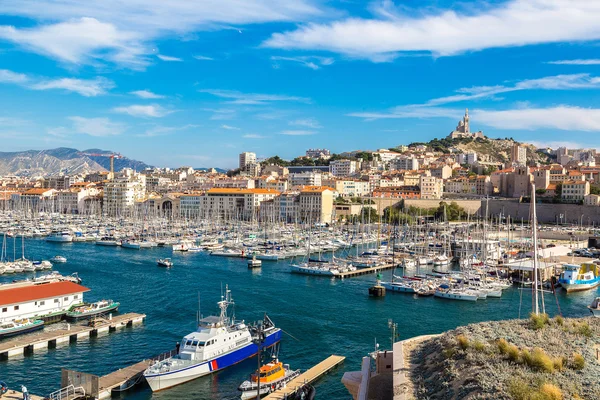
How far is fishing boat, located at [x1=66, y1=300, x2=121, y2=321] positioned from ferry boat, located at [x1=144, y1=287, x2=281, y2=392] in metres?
6.21

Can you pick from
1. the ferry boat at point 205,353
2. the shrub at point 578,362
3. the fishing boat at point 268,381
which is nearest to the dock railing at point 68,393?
the ferry boat at point 205,353

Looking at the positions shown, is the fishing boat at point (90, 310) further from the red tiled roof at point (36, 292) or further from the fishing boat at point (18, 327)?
the fishing boat at point (18, 327)

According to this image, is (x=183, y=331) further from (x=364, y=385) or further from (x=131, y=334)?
(x=364, y=385)

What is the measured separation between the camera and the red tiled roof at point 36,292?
1745cm

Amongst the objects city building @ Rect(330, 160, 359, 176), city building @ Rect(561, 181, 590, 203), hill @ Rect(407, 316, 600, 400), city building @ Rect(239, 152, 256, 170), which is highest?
city building @ Rect(239, 152, 256, 170)

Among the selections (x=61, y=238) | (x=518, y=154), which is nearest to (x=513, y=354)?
(x=61, y=238)

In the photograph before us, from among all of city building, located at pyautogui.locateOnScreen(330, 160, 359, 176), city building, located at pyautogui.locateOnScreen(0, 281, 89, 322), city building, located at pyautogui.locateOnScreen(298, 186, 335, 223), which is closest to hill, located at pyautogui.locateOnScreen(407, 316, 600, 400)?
city building, located at pyautogui.locateOnScreen(0, 281, 89, 322)

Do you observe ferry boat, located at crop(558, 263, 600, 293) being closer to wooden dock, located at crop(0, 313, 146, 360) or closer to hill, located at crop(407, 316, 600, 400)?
hill, located at crop(407, 316, 600, 400)

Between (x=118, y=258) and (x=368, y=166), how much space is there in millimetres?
60902

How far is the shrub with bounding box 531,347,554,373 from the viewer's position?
6.66 metres

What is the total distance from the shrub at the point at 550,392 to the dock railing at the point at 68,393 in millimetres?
9309

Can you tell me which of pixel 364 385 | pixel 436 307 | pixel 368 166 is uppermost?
pixel 368 166

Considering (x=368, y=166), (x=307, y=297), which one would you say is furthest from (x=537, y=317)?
(x=368, y=166)

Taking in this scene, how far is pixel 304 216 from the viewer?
57.1 metres
